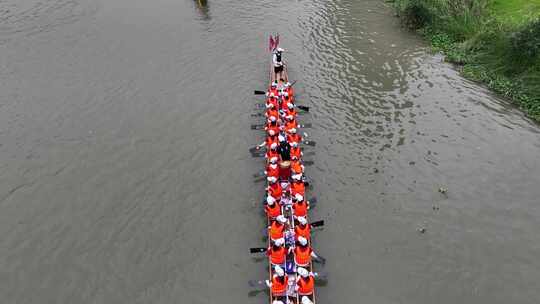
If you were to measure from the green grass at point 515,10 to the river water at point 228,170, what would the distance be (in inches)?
208

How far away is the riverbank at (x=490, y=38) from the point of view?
69.2ft

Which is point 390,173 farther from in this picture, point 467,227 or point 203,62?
point 203,62

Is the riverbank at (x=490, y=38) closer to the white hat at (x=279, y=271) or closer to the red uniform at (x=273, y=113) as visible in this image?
the red uniform at (x=273, y=113)

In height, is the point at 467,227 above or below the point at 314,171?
below

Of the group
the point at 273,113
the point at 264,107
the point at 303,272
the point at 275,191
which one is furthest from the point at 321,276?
the point at 264,107

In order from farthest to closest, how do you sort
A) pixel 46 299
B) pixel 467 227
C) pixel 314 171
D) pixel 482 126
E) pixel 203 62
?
1. pixel 203 62
2. pixel 482 126
3. pixel 314 171
4. pixel 467 227
5. pixel 46 299

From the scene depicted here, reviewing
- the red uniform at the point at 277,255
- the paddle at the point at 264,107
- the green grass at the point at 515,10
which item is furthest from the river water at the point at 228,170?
the green grass at the point at 515,10

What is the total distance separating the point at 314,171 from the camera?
17.7 metres

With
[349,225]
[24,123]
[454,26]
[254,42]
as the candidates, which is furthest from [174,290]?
[454,26]

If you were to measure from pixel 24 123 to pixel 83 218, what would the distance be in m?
8.31

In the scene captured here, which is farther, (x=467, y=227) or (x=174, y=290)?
(x=467, y=227)

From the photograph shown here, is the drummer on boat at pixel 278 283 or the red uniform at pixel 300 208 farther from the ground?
the red uniform at pixel 300 208

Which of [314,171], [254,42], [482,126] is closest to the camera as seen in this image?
[314,171]

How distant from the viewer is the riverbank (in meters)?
21.1
